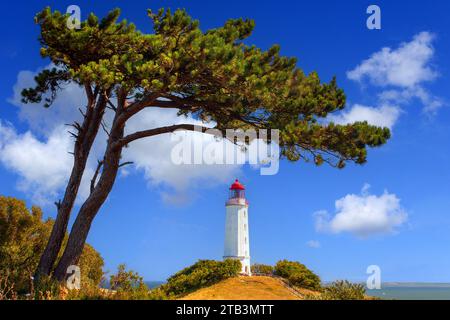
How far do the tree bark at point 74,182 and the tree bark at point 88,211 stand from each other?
2.54 feet

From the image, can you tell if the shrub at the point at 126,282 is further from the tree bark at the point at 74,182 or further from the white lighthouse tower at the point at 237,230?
the white lighthouse tower at the point at 237,230

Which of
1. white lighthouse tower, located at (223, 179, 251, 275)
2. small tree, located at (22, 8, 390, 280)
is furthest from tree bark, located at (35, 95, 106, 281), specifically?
white lighthouse tower, located at (223, 179, 251, 275)

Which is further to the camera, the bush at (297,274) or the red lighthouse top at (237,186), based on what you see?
the red lighthouse top at (237,186)

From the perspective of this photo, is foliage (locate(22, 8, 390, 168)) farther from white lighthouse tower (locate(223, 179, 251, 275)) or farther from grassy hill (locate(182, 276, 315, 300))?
white lighthouse tower (locate(223, 179, 251, 275))

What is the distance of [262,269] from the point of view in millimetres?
25094

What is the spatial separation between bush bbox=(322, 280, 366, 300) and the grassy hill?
1.95m

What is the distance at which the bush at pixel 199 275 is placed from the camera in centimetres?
1934

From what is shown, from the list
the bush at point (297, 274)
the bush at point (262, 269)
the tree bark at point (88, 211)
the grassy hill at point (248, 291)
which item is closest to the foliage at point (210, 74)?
the tree bark at point (88, 211)

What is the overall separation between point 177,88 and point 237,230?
15.5 m

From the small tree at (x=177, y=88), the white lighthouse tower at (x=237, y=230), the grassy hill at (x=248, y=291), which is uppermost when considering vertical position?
the small tree at (x=177, y=88)

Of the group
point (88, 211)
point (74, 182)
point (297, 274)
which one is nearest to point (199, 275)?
point (297, 274)

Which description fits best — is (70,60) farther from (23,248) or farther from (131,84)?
(23,248)

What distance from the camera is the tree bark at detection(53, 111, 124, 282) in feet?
49.6

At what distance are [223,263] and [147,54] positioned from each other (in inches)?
396
